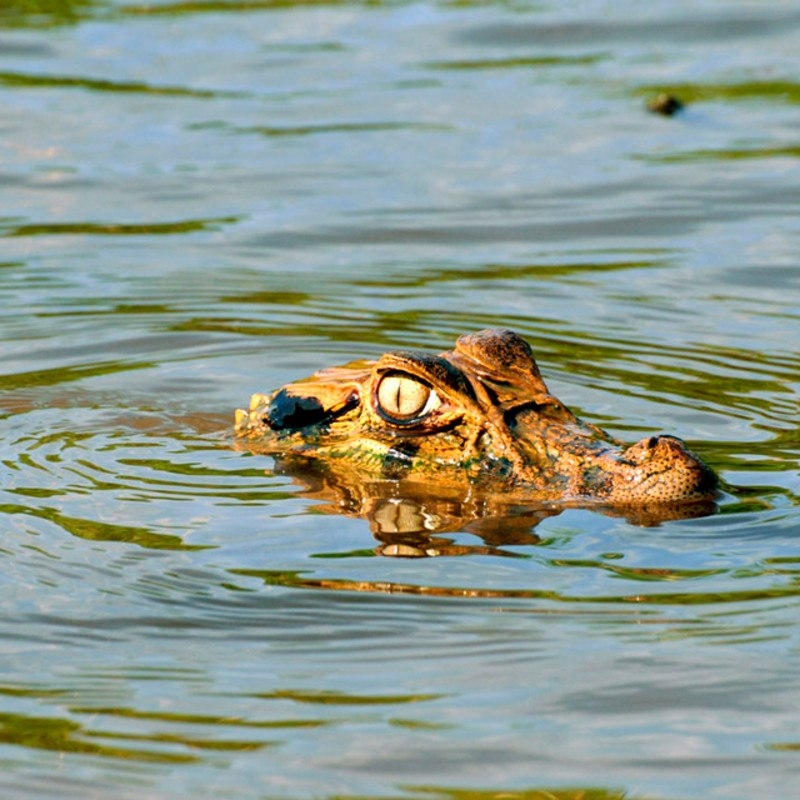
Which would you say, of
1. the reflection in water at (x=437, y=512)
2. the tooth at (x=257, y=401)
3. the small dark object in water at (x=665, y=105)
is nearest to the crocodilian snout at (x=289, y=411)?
the tooth at (x=257, y=401)

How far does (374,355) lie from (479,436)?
2427 millimetres

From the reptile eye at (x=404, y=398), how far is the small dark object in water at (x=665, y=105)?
26.1 ft

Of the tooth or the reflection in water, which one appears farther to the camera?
the tooth

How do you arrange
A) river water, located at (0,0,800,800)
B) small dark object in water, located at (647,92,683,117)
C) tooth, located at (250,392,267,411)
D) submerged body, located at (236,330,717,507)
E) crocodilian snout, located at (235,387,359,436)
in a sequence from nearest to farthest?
river water, located at (0,0,800,800), submerged body, located at (236,330,717,507), crocodilian snout, located at (235,387,359,436), tooth, located at (250,392,267,411), small dark object in water, located at (647,92,683,117)

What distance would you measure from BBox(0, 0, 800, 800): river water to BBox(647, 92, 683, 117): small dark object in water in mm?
108

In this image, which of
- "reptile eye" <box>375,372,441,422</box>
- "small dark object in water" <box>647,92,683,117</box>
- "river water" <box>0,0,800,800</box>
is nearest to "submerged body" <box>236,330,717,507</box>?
"reptile eye" <box>375,372,441,422</box>

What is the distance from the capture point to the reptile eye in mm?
7270

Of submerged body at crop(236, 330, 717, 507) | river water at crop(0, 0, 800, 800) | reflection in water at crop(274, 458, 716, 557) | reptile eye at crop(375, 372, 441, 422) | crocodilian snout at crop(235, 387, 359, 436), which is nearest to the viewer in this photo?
river water at crop(0, 0, 800, 800)

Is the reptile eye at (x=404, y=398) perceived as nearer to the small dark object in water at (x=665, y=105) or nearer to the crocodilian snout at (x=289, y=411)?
the crocodilian snout at (x=289, y=411)

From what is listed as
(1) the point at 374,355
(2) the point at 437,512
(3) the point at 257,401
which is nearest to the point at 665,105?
(1) the point at 374,355

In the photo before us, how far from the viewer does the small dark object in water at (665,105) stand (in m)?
14.8

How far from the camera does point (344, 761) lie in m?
4.86

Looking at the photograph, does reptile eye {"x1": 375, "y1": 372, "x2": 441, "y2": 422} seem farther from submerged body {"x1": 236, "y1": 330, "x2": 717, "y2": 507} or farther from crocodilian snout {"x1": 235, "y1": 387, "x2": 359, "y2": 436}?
crocodilian snout {"x1": 235, "y1": 387, "x2": 359, "y2": 436}

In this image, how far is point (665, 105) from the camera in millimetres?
14758
